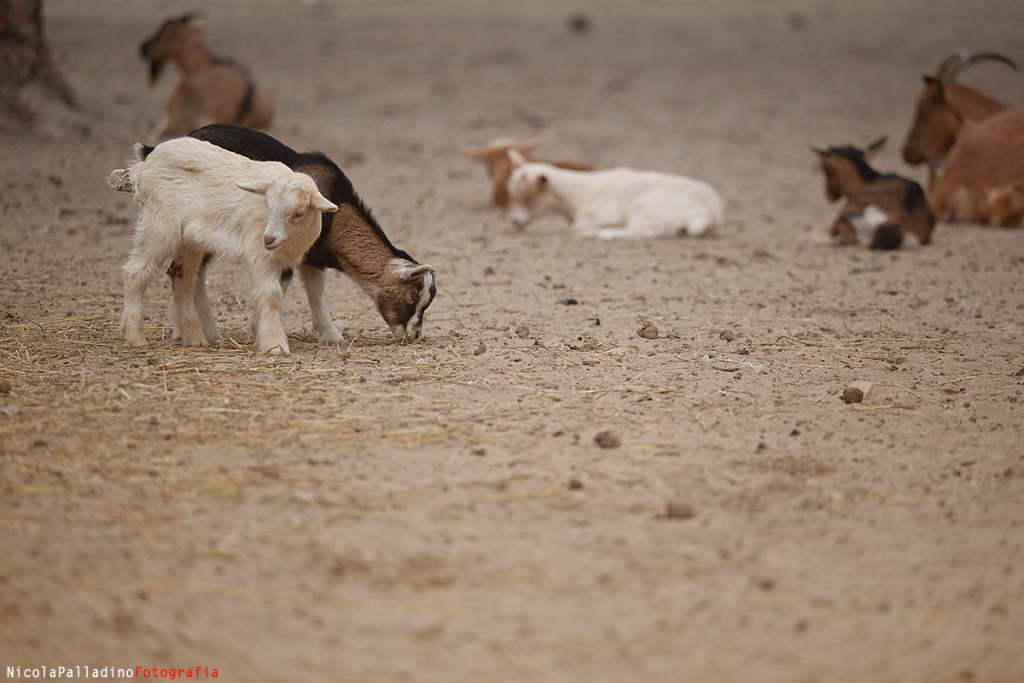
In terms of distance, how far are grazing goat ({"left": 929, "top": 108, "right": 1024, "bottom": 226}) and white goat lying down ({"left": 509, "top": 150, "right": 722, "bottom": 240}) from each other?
243 cm

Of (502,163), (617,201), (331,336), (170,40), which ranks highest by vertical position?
(170,40)

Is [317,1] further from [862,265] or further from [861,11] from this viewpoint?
[862,265]

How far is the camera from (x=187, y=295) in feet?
21.1

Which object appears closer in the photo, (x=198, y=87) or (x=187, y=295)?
(x=187, y=295)

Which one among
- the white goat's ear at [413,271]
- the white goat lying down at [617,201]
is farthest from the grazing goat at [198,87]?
the white goat's ear at [413,271]

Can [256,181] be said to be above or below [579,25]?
below

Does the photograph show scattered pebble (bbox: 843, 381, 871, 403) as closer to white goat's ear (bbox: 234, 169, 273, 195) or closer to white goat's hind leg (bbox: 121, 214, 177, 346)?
white goat's ear (bbox: 234, 169, 273, 195)

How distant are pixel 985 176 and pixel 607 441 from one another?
26.1 feet

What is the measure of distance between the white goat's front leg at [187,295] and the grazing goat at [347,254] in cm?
17

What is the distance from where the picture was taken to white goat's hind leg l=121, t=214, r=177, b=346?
6203 millimetres

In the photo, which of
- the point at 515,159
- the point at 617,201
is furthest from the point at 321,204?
the point at 515,159

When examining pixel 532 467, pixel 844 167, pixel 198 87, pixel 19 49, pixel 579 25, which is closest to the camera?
pixel 532 467

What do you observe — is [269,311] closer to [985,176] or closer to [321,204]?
[321,204]

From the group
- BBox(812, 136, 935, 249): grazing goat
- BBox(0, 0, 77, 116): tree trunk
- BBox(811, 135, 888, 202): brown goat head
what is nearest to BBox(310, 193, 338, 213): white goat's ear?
BBox(812, 136, 935, 249): grazing goat
